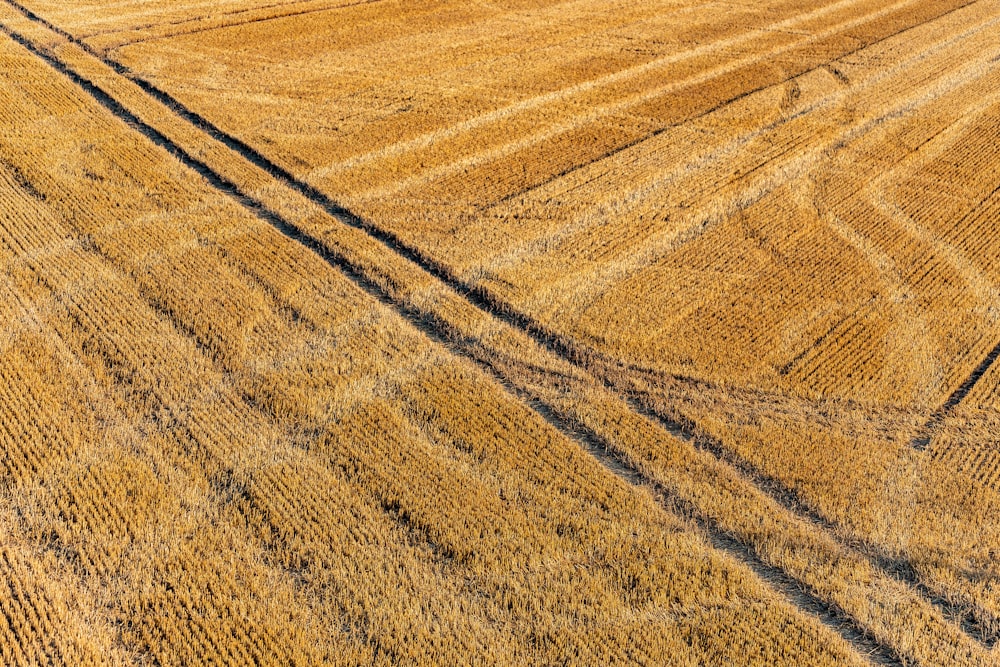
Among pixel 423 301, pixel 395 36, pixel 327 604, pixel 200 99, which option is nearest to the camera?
pixel 327 604

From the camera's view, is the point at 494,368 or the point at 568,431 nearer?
the point at 568,431

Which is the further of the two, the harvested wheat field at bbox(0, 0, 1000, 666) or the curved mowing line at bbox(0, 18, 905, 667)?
the harvested wheat field at bbox(0, 0, 1000, 666)

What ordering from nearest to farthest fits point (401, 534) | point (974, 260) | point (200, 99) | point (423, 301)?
1. point (401, 534)
2. point (423, 301)
3. point (974, 260)
4. point (200, 99)

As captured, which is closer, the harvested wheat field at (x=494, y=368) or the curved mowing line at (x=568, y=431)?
the curved mowing line at (x=568, y=431)

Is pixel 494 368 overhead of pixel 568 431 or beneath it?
overhead

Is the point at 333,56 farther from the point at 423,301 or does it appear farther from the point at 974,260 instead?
the point at 974,260

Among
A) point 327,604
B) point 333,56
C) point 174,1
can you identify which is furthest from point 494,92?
point 327,604

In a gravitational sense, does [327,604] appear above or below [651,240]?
below

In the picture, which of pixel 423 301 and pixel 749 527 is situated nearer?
pixel 749 527
